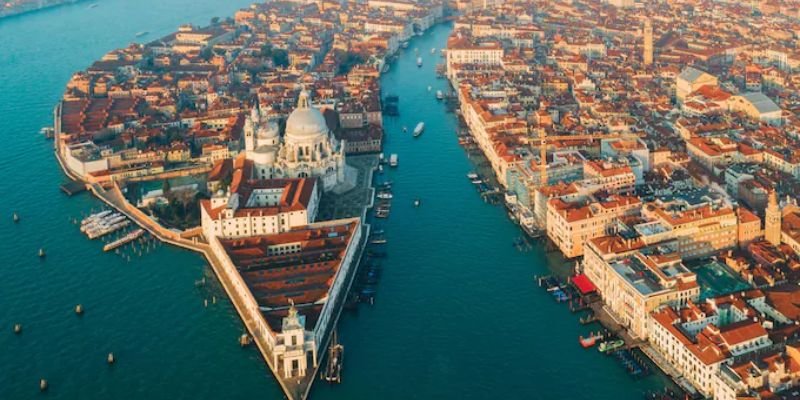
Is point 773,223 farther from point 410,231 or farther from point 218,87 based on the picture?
point 218,87

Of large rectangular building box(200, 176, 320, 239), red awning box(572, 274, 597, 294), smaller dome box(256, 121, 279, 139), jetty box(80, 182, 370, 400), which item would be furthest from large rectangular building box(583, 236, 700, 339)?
smaller dome box(256, 121, 279, 139)

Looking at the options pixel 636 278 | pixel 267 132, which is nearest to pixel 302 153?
pixel 267 132

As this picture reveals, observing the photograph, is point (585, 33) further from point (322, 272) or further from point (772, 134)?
point (322, 272)

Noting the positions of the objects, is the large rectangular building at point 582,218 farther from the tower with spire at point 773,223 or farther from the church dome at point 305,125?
the church dome at point 305,125

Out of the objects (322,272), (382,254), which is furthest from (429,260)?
(322,272)

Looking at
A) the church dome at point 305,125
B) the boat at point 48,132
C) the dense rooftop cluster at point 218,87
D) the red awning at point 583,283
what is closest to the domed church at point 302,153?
the church dome at point 305,125

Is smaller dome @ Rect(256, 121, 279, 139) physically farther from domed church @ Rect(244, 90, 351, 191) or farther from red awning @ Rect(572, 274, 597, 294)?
red awning @ Rect(572, 274, 597, 294)
